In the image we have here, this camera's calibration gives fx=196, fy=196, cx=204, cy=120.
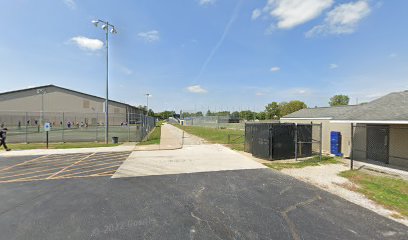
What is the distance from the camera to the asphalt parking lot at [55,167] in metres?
7.76

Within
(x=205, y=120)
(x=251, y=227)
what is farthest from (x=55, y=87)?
(x=251, y=227)

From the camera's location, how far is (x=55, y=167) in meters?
9.16

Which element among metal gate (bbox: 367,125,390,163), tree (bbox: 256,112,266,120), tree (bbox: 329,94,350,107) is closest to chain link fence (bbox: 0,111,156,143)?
metal gate (bbox: 367,125,390,163)

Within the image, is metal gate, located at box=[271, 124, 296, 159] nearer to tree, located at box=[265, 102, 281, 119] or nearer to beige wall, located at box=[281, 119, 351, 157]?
beige wall, located at box=[281, 119, 351, 157]

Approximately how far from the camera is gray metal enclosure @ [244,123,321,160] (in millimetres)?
11062

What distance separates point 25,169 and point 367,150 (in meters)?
17.4

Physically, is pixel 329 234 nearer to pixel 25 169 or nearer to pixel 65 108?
pixel 25 169

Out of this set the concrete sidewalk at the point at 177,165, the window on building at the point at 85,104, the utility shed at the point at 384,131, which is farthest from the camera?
the window on building at the point at 85,104

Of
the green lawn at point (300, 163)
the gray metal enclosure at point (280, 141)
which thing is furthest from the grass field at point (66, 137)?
the green lawn at point (300, 163)

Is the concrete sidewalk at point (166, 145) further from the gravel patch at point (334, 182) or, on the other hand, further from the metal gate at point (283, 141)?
the gravel patch at point (334, 182)

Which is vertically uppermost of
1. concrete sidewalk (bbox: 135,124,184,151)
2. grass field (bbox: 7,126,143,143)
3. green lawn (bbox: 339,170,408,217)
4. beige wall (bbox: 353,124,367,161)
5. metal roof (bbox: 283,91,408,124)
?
metal roof (bbox: 283,91,408,124)

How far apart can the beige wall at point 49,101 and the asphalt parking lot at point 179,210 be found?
157ft

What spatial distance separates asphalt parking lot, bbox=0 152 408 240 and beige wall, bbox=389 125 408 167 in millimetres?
6379

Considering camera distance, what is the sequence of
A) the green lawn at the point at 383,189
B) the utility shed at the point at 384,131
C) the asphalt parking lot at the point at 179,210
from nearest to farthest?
the asphalt parking lot at the point at 179,210, the green lawn at the point at 383,189, the utility shed at the point at 384,131
